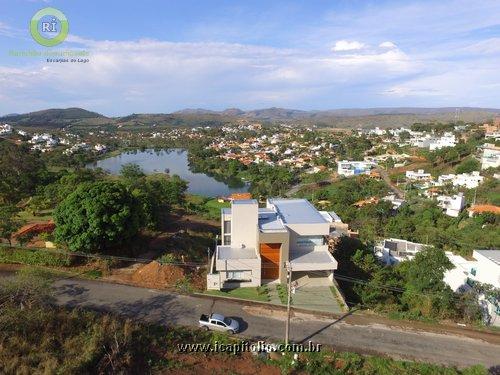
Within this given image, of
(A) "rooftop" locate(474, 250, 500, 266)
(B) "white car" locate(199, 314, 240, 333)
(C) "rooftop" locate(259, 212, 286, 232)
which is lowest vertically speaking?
(A) "rooftop" locate(474, 250, 500, 266)

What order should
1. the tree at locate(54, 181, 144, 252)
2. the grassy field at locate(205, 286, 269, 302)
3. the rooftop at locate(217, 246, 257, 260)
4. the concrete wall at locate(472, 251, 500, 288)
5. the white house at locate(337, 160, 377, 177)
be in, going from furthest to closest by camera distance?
the white house at locate(337, 160, 377, 177) < the concrete wall at locate(472, 251, 500, 288) < the rooftop at locate(217, 246, 257, 260) < the tree at locate(54, 181, 144, 252) < the grassy field at locate(205, 286, 269, 302)

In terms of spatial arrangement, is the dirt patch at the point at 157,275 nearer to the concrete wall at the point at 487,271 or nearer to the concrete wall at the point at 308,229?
the concrete wall at the point at 308,229

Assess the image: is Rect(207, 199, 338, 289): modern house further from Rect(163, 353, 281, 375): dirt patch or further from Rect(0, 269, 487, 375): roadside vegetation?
Rect(163, 353, 281, 375): dirt patch

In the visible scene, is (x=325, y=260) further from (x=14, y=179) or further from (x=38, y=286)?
(x=14, y=179)

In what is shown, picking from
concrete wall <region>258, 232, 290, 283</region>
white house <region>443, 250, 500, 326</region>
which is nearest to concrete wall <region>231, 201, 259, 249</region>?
concrete wall <region>258, 232, 290, 283</region>

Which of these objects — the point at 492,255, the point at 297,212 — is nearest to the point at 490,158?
the point at 492,255

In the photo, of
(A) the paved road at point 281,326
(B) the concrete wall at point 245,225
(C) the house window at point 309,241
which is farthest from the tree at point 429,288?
(B) the concrete wall at point 245,225

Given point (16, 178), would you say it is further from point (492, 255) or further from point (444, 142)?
point (444, 142)
